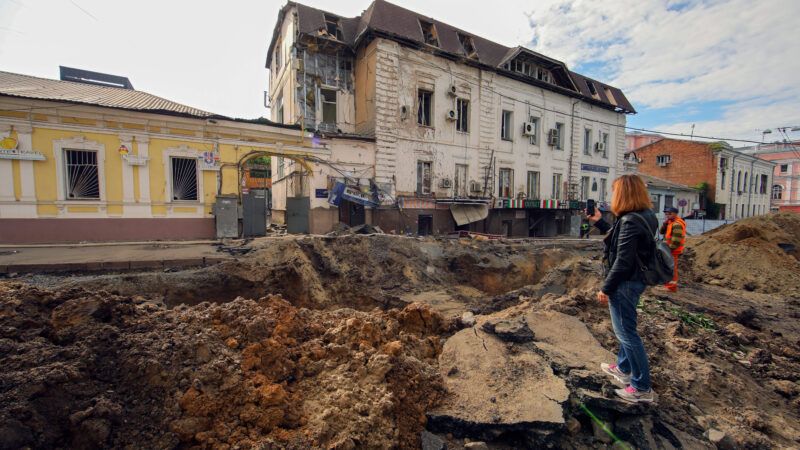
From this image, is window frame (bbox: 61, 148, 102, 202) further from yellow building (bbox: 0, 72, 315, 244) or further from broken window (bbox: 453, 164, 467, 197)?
broken window (bbox: 453, 164, 467, 197)

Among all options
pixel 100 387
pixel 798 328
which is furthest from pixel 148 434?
pixel 798 328

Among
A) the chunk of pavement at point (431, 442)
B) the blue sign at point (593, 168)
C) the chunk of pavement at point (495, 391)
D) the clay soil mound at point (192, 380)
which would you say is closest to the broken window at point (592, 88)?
the blue sign at point (593, 168)

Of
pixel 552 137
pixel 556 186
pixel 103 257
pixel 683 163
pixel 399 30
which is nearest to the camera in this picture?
pixel 103 257

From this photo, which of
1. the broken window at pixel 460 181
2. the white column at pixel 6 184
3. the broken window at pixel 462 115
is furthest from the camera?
the broken window at pixel 462 115

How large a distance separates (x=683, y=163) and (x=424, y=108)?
31385 millimetres

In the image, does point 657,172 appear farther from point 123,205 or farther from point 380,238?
point 123,205

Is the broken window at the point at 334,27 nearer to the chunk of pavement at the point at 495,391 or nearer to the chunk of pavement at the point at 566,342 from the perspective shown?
the chunk of pavement at the point at 566,342

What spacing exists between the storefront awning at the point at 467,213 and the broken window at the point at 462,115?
4.58 metres

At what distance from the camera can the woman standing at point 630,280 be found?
3.10 m

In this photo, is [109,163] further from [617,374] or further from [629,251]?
[617,374]

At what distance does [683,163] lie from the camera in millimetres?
33625

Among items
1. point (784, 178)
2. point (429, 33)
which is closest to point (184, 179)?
point (429, 33)

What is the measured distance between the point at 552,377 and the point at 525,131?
20774mm

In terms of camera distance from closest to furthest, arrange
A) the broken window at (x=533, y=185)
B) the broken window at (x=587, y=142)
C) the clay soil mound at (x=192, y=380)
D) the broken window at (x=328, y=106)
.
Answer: the clay soil mound at (x=192, y=380)
the broken window at (x=328, y=106)
the broken window at (x=533, y=185)
the broken window at (x=587, y=142)
